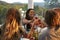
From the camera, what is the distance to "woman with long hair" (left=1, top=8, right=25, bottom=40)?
85.4 inches

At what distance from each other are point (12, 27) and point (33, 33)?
0.46m

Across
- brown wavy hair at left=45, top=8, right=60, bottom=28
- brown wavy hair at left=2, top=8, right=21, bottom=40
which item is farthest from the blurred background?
brown wavy hair at left=45, top=8, right=60, bottom=28

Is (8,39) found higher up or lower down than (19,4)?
lower down

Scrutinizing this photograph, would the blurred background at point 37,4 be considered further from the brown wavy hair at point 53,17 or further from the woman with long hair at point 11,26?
the brown wavy hair at point 53,17

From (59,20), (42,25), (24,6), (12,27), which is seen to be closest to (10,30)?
(12,27)

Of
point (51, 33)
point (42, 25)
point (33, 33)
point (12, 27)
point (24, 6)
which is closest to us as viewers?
point (51, 33)

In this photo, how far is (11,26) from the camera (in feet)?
7.13

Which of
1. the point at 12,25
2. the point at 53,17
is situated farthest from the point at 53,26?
the point at 12,25

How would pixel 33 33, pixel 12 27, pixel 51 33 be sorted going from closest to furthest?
pixel 51 33 < pixel 12 27 < pixel 33 33

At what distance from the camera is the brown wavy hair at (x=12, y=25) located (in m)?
2.17

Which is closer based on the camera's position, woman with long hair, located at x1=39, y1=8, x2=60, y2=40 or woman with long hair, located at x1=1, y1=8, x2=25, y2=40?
woman with long hair, located at x1=39, y1=8, x2=60, y2=40

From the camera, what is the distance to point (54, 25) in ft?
6.68

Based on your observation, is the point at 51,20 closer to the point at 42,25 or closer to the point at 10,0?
the point at 42,25

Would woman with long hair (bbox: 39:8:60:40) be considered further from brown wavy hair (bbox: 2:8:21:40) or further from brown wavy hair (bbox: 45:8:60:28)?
brown wavy hair (bbox: 2:8:21:40)
